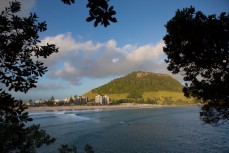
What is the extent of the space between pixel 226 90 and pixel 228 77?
873 millimetres

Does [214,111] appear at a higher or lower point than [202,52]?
lower

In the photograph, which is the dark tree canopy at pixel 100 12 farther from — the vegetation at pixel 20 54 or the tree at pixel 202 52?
the tree at pixel 202 52

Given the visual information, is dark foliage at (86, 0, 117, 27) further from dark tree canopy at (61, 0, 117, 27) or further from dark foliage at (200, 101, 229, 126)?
dark foliage at (200, 101, 229, 126)

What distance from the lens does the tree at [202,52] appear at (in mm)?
18797

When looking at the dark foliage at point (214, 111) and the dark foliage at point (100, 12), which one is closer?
the dark foliage at point (100, 12)

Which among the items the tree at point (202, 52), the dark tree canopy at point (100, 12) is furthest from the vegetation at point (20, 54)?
the tree at point (202, 52)

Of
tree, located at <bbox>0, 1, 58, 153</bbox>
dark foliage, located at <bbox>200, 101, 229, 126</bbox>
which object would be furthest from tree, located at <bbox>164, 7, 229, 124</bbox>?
tree, located at <bbox>0, 1, 58, 153</bbox>

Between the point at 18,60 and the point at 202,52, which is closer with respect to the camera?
the point at 18,60

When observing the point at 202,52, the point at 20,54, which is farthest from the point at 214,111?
the point at 20,54

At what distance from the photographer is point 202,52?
1939 cm

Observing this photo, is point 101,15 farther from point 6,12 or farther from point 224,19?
point 224,19

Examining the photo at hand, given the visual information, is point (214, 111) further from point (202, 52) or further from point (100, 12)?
point (100, 12)

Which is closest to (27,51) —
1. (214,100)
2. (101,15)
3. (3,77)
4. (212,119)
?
(3,77)

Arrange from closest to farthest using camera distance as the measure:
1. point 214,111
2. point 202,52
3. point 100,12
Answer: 1. point 100,12
2. point 202,52
3. point 214,111
